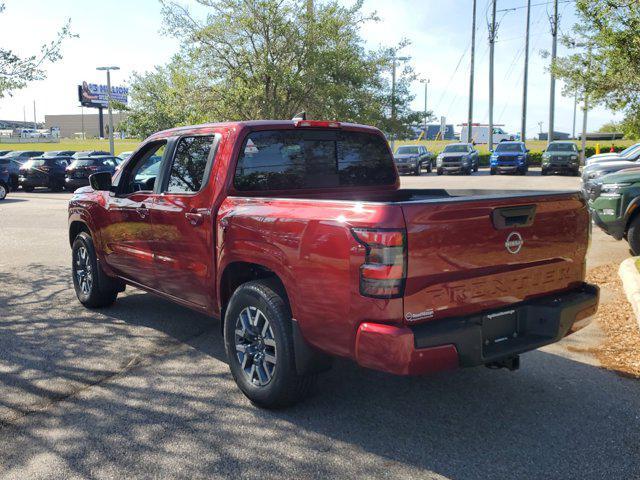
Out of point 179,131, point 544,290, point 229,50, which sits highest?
point 229,50

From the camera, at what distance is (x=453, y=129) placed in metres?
124

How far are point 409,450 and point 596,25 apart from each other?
28.6ft

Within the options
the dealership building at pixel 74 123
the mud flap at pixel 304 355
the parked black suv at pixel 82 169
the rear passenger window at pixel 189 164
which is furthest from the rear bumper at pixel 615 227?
the dealership building at pixel 74 123

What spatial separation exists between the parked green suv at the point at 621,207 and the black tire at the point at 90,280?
7081 millimetres

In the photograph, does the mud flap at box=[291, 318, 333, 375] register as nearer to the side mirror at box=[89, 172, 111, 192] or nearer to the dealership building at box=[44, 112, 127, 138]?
Answer: the side mirror at box=[89, 172, 111, 192]

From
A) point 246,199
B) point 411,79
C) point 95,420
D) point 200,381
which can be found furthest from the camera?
point 411,79

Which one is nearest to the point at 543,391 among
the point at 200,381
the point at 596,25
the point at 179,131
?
the point at 200,381

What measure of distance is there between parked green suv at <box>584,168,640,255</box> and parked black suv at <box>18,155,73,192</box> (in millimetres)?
23713

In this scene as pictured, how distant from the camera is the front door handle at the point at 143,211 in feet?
17.4

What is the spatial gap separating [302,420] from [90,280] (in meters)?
3.63

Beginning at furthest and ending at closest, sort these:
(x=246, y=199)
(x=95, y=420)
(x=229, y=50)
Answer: (x=229, y=50)
(x=246, y=199)
(x=95, y=420)

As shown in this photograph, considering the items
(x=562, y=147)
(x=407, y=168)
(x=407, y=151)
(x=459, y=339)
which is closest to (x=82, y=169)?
(x=407, y=168)

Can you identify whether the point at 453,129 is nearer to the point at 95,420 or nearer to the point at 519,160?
the point at 519,160

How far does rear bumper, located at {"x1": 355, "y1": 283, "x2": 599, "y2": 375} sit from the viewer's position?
321cm
